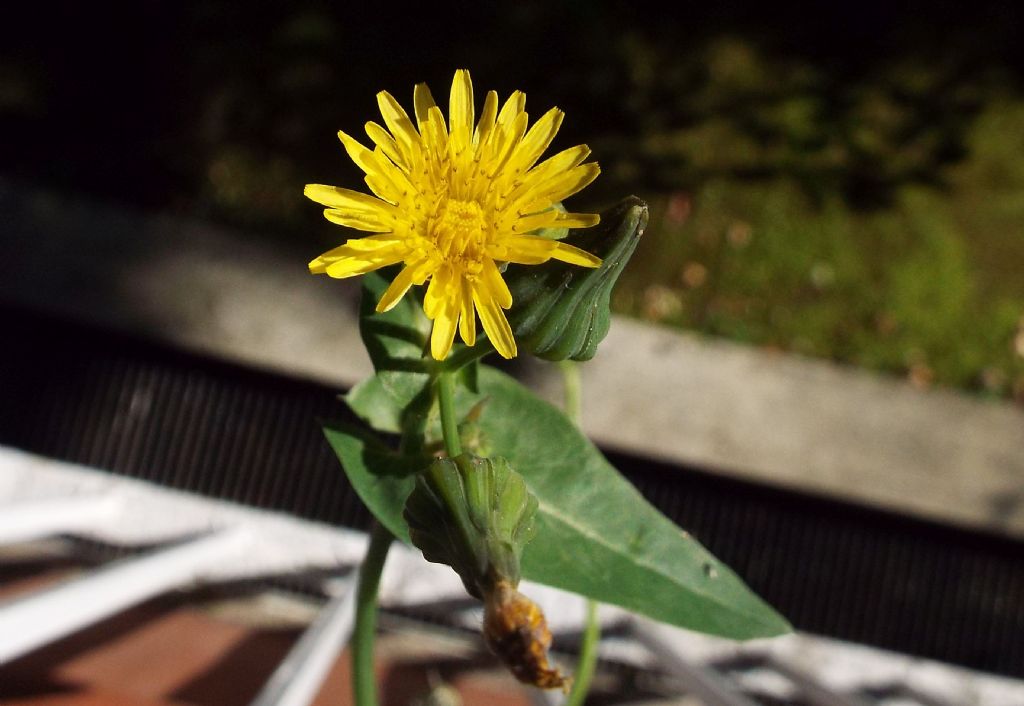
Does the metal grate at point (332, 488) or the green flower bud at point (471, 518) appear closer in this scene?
the green flower bud at point (471, 518)

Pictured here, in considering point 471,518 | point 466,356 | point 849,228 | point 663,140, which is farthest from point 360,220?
point 849,228

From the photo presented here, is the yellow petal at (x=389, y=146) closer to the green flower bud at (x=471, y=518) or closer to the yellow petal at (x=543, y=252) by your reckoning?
the yellow petal at (x=543, y=252)

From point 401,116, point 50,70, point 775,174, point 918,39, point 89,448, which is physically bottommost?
point 89,448

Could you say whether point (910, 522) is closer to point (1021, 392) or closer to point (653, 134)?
point (1021, 392)

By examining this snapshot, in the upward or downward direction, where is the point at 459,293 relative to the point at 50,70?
downward

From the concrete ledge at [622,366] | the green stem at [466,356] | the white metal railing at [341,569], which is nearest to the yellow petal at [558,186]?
the green stem at [466,356]

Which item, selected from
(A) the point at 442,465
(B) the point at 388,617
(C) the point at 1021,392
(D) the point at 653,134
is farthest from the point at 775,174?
(A) the point at 442,465

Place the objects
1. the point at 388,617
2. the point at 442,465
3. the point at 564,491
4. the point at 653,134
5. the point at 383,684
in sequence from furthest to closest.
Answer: the point at 653,134 → the point at 388,617 → the point at 383,684 → the point at 564,491 → the point at 442,465

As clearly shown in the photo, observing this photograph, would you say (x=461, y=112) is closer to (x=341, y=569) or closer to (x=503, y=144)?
(x=503, y=144)
